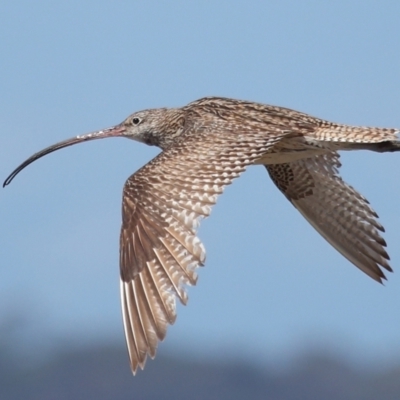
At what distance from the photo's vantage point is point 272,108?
22188 mm

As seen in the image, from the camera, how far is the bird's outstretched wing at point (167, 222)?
1878 cm

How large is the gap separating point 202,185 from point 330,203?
398 cm

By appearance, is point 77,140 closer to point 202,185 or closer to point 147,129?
point 147,129

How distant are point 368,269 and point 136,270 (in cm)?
440

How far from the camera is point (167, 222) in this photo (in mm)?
19516

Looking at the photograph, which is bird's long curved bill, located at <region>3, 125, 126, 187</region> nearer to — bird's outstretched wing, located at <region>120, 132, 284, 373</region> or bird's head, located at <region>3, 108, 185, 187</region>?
bird's head, located at <region>3, 108, 185, 187</region>

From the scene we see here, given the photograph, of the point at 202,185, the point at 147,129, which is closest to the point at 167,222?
the point at 202,185

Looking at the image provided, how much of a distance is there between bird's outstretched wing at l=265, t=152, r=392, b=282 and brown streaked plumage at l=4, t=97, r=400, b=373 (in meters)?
0.01

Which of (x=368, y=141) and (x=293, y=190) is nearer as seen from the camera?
(x=368, y=141)

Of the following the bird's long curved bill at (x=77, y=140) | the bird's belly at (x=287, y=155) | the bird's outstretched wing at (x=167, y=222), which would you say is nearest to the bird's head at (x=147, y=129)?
the bird's long curved bill at (x=77, y=140)

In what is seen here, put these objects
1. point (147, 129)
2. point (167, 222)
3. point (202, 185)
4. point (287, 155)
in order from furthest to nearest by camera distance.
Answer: point (147, 129), point (287, 155), point (202, 185), point (167, 222)

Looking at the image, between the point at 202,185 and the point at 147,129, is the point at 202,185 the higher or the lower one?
the lower one

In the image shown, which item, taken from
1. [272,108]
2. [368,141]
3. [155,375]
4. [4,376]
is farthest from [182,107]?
[4,376]

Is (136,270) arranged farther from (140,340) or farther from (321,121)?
(321,121)
